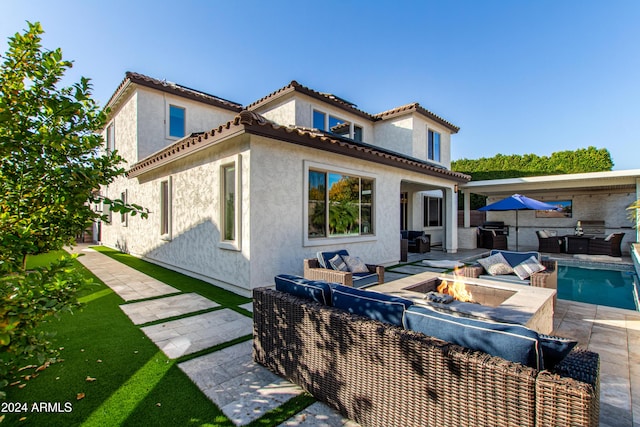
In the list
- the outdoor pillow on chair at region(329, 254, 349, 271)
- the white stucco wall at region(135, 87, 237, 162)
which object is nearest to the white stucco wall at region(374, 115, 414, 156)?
the white stucco wall at region(135, 87, 237, 162)

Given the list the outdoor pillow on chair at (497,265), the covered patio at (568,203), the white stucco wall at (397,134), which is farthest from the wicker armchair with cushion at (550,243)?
the outdoor pillow on chair at (497,265)

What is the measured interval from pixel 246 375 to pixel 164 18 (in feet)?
31.7

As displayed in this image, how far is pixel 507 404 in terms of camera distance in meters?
1.77

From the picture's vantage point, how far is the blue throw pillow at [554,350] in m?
1.98

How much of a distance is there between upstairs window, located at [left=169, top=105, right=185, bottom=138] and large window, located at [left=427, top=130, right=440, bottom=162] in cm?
1257

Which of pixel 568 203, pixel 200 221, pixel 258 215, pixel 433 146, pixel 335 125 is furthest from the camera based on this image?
pixel 568 203

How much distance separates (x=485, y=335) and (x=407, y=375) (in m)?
0.64

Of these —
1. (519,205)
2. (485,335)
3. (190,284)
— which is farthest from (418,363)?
(519,205)

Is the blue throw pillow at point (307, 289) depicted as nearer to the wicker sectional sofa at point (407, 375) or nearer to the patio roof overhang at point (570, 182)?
the wicker sectional sofa at point (407, 375)

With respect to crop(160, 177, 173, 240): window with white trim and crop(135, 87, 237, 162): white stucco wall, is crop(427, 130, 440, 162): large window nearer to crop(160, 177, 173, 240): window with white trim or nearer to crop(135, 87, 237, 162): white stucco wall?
crop(135, 87, 237, 162): white stucco wall

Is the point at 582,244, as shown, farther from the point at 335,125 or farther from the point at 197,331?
the point at 197,331

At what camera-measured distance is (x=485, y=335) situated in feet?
6.80

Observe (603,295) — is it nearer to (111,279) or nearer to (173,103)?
(111,279)

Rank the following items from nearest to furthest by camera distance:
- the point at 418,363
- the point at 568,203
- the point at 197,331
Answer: the point at 418,363, the point at 197,331, the point at 568,203
